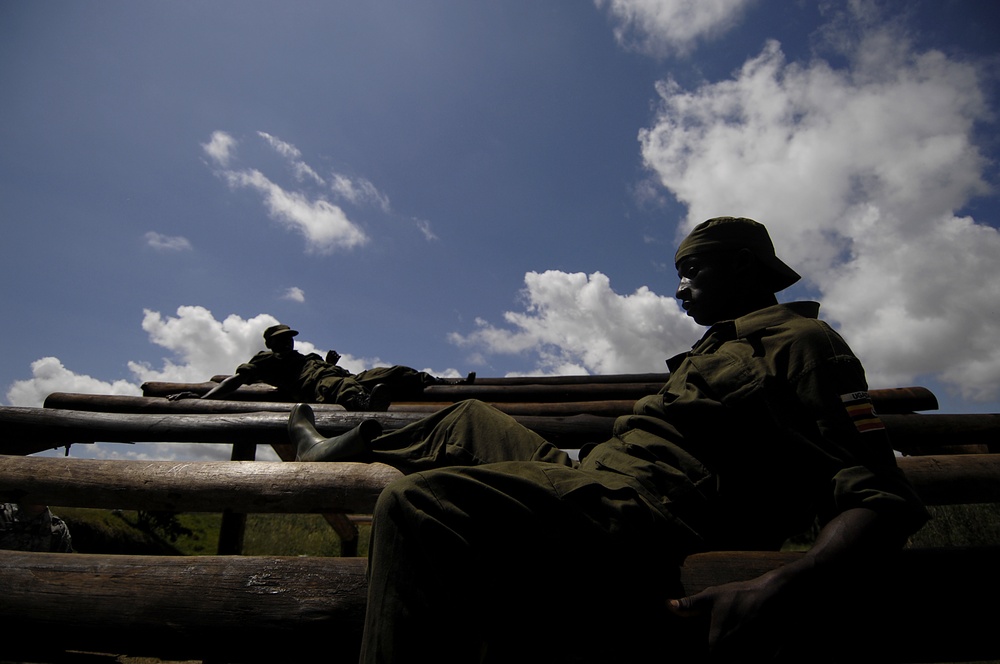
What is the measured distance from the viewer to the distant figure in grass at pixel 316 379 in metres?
5.00

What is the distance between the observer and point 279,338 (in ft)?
20.9

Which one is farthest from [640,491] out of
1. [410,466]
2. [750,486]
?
[410,466]

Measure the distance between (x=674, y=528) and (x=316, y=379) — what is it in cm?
489

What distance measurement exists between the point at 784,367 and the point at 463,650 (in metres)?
1.30

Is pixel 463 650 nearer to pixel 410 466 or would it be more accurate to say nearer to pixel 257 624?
pixel 257 624

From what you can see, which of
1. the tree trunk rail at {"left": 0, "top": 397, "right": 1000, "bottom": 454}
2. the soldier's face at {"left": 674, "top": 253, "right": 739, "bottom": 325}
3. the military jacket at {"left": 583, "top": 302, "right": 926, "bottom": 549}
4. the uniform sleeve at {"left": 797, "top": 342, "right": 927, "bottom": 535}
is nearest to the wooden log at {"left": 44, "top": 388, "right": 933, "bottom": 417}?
the tree trunk rail at {"left": 0, "top": 397, "right": 1000, "bottom": 454}

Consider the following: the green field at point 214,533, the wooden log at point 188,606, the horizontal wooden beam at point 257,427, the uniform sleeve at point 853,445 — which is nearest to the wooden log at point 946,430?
the horizontal wooden beam at point 257,427

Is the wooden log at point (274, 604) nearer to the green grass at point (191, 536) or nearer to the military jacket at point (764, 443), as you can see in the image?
the military jacket at point (764, 443)

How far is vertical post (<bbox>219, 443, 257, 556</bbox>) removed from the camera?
4.25 metres

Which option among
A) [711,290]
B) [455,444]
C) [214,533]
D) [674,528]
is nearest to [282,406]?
[455,444]

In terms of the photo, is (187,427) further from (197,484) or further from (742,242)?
(742,242)

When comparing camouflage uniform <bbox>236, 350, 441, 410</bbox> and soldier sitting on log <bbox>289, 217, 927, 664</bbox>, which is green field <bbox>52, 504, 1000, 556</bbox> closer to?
camouflage uniform <bbox>236, 350, 441, 410</bbox>

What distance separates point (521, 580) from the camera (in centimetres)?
136

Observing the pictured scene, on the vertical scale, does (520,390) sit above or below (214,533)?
above
